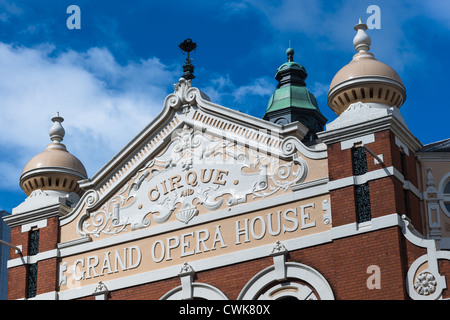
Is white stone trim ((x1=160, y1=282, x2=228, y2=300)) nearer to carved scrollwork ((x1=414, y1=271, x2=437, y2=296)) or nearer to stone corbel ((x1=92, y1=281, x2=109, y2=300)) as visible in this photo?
stone corbel ((x1=92, y1=281, x2=109, y2=300))

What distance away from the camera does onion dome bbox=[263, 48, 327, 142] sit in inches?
1465

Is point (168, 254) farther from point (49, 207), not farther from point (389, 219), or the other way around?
point (389, 219)

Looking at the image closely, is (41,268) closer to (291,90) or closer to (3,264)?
(291,90)

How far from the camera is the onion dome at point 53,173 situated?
29.2 metres

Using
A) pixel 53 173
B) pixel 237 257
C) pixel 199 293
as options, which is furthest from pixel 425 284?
pixel 53 173

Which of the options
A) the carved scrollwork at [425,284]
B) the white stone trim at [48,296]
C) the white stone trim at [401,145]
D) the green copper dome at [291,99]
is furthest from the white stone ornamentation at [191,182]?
the green copper dome at [291,99]

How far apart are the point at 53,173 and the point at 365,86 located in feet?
30.5

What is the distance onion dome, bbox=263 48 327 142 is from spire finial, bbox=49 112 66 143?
9192 mm

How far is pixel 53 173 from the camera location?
29219 millimetres

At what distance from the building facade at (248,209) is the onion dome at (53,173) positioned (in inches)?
1.6

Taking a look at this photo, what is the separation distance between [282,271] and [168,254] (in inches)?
133

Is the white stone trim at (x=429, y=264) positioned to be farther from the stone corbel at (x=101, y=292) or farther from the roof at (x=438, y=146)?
the stone corbel at (x=101, y=292)

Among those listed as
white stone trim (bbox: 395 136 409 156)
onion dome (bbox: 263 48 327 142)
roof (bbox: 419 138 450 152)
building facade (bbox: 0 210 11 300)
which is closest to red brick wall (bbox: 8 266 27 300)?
white stone trim (bbox: 395 136 409 156)
